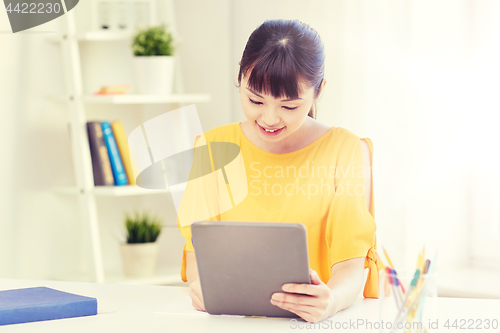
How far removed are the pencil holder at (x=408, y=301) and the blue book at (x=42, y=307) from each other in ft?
1.76

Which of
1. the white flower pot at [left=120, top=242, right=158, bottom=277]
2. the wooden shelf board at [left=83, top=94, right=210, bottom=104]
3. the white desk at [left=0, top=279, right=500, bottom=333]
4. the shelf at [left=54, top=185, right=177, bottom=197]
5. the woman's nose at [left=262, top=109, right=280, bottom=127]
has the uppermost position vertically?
the woman's nose at [left=262, top=109, right=280, bottom=127]

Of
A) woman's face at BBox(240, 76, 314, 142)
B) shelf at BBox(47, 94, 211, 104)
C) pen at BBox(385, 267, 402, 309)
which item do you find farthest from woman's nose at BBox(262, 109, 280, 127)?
shelf at BBox(47, 94, 211, 104)

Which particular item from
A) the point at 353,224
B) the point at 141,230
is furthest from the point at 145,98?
the point at 353,224

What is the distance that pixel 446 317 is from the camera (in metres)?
0.99

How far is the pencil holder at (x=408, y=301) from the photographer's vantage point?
76 centimetres

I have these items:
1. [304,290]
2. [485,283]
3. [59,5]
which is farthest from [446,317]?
[59,5]

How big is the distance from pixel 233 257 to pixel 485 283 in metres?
1.14

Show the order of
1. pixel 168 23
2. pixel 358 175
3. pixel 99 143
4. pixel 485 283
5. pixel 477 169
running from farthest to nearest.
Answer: pixel 168 23 → pixel 99 143 → pixel 477 169 → pixel 485 283 → pixel 358 175

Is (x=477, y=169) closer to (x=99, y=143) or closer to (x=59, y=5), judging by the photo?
(x=99, y=143)

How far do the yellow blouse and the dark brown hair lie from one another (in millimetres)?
193

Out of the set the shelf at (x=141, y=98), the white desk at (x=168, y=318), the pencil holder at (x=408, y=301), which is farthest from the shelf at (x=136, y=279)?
the pencil holder at (x=408, y=301)

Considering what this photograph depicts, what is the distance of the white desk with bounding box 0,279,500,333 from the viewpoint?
926mm

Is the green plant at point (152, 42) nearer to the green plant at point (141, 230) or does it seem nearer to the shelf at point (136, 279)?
the green plant at point (141, 230)

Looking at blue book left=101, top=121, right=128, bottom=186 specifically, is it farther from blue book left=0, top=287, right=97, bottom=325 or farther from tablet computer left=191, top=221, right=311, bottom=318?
tablet computer left=191, top=221, right=311, bottom=318
